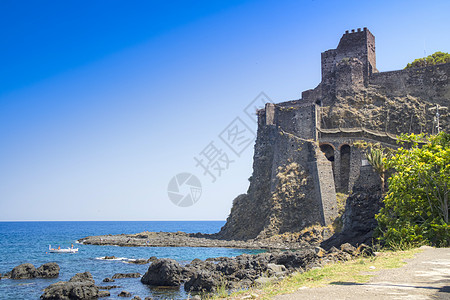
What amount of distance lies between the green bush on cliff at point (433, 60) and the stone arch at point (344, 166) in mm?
16611

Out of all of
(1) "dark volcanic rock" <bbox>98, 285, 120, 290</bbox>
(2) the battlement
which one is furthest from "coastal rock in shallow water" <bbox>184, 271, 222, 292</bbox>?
(2) the battlement

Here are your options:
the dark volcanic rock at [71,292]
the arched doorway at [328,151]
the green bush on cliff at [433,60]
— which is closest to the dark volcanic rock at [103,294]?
the dark volcanic rock at [71,292]

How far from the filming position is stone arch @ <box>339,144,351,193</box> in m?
42.8

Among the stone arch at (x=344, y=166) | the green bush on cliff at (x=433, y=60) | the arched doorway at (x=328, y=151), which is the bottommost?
the stone arch at (x=344, y=166)

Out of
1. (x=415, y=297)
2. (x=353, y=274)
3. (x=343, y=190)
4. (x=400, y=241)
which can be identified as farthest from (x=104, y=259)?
(x=415, y=297)

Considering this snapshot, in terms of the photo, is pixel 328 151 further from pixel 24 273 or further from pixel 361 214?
pixel 24 273

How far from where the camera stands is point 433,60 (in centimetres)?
5131

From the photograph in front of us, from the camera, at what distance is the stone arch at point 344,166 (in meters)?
42.8

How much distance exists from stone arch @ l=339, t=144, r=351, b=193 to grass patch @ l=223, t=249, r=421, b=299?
2905 centimetres

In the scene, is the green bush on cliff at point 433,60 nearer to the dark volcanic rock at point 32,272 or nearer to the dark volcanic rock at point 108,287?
the dark volcanic rock at point 108,287

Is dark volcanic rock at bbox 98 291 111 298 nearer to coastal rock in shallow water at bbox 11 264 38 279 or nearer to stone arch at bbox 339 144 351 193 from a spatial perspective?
coastal rock in shallow water at bbox 11 264 38 279

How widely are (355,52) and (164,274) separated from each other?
119ft

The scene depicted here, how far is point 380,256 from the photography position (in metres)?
14.4

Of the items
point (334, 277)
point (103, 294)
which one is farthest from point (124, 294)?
point (334, 277)
